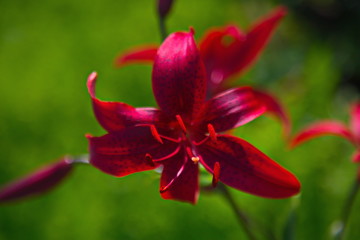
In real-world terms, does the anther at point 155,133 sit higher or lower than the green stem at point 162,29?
lower

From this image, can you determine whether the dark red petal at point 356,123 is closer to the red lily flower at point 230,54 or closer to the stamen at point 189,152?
the red lily flower at point 230,54

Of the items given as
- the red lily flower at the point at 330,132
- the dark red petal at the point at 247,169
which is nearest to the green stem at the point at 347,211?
the red lily flower at the point at 330,132

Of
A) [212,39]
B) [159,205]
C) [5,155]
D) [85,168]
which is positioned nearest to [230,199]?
[212,39]

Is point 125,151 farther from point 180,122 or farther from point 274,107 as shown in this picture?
point 274,107

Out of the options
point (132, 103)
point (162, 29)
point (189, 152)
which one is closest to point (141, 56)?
point (162, 29)

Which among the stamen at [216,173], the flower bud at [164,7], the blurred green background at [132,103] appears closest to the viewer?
the stamen at [216,173]

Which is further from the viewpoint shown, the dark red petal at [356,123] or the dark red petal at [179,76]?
the dark red petal at [356,123]

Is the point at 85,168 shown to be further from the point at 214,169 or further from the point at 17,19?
the point at 214,169
